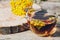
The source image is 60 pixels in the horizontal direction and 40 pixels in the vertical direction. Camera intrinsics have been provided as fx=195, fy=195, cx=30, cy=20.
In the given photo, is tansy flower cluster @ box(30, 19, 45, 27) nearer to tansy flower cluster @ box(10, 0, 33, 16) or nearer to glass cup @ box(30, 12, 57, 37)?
glass cup @ box(30, 12, 57, 37)

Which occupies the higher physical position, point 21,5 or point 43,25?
point 21,5

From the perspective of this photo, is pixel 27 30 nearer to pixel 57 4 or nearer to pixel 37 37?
pixel 37 37

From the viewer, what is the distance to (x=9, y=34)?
1.64 meters

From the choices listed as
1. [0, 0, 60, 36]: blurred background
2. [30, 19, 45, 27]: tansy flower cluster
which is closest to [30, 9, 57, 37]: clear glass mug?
[30, 19, 45, 27]: tansy flower cluster

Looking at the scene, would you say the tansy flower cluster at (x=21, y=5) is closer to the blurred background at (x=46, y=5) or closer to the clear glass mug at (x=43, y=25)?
the clear glass mug at (x=43, y=25)

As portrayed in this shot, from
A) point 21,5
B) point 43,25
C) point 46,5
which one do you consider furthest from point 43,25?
point 46,5

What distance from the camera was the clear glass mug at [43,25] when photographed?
1570mm

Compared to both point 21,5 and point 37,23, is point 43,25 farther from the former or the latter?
point 21,5

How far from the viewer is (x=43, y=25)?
1.57 metres

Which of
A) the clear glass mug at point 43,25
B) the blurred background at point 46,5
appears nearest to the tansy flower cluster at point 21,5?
the clear glass mug at point 43,25

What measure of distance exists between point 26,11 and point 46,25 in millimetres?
243

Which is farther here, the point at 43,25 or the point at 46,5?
the point at 46,5

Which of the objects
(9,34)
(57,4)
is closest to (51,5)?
(57,4)

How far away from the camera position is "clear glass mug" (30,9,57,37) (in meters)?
1.57
